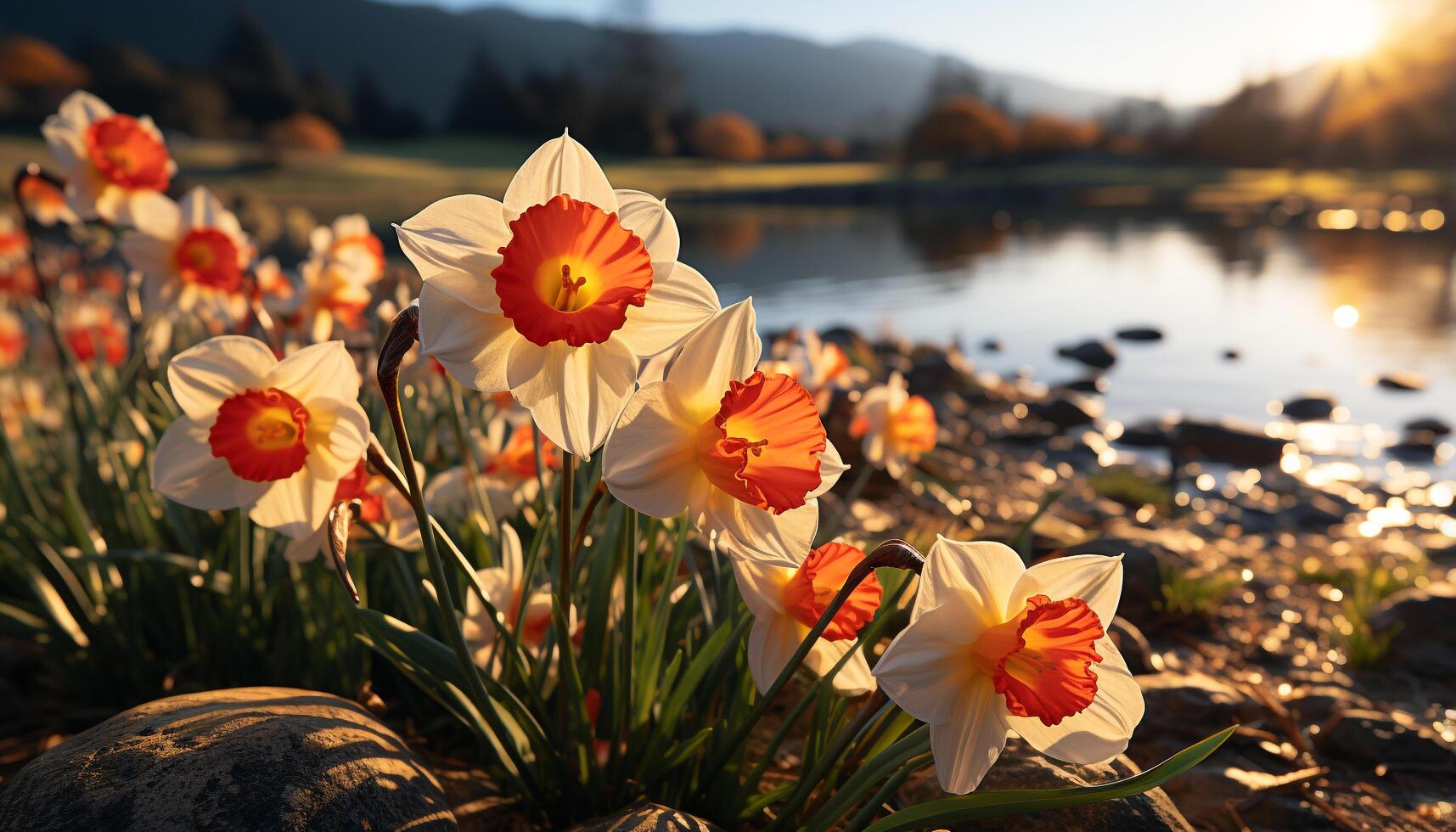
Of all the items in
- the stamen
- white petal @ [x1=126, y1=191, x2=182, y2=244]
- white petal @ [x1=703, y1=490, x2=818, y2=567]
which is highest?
white petal @ [x1=126, y1=191, x2=182, y2=244]

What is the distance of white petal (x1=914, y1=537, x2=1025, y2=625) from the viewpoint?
1.14 metres

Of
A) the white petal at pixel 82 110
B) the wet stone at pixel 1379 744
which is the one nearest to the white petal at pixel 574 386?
the white petal at pixel 82 110

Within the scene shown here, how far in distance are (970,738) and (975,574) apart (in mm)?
210

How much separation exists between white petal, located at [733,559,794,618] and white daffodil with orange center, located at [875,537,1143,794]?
0.28 m

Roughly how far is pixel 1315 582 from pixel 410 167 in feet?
148

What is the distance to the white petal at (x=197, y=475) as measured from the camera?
134 cm

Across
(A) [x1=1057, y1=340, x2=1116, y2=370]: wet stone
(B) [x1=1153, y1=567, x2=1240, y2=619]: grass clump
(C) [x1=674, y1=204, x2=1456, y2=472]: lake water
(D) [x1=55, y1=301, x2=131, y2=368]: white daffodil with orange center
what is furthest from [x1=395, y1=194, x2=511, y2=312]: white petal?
(A) [x1=1057, y1=340, x2=1116, y2=370]: wet stone

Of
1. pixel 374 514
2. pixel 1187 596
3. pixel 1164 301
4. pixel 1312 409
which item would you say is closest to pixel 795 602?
pixel 374 514

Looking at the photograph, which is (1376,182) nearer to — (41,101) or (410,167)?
(410,167)

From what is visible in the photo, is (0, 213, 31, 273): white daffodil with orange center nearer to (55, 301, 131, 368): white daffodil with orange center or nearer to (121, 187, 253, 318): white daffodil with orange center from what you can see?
(55, 301, 131, 368): white daffodil with orange center

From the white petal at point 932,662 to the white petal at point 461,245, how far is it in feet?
2.15

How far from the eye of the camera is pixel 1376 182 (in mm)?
51250

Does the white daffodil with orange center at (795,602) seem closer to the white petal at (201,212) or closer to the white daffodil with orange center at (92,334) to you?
the white petal at (201,212)

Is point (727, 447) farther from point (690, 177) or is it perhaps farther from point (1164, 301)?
point (690, 177)
